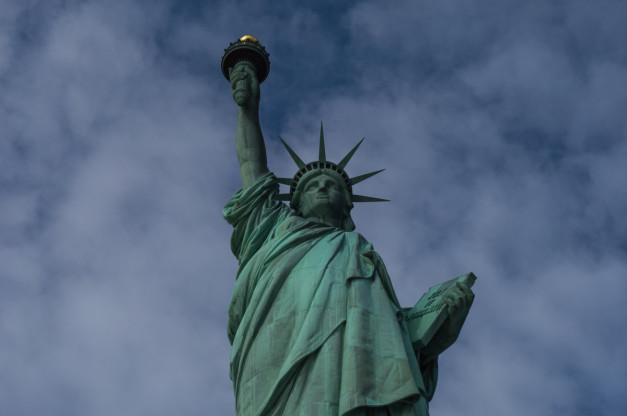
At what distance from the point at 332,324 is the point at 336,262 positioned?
1.28 meters

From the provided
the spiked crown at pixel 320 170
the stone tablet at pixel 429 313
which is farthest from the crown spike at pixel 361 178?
the stone tablet at pixel 429 313

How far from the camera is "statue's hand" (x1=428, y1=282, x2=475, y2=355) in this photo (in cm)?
1340

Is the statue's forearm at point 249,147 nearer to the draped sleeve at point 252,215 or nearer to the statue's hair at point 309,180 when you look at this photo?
the draped sleeve at point 252,215

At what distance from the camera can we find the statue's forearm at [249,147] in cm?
1653

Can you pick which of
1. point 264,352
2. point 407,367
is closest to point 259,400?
point 264,352

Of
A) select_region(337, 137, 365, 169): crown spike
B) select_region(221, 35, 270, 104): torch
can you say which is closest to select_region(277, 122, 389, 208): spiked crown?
Result: select_region(337, 137, 365, 169): crown spike

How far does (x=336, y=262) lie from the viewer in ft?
45.5

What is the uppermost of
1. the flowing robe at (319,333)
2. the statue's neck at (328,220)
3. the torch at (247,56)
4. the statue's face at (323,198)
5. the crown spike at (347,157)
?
the torch at (247,56)

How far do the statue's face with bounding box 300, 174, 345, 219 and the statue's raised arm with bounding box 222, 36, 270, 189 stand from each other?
1004 mm

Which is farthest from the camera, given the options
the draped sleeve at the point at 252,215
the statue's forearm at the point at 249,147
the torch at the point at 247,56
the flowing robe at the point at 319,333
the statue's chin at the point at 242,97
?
the torch at the point at 247,56

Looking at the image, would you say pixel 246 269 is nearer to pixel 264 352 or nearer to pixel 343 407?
pixel 264 352

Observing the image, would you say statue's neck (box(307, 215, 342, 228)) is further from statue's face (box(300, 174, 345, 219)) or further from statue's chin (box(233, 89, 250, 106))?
statue's chin (box(233, 89, 250, 106))

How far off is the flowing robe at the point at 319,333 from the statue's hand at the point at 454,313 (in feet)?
1.25

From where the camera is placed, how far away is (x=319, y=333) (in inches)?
499
